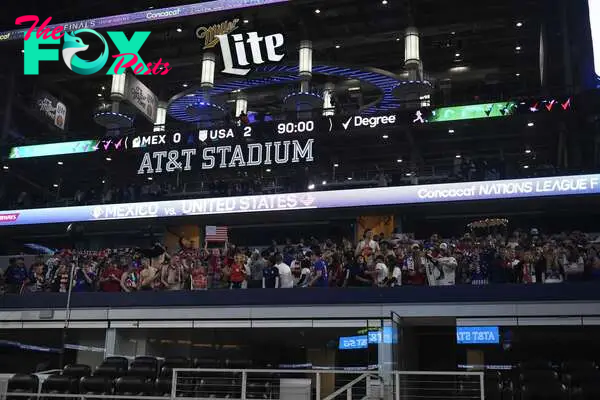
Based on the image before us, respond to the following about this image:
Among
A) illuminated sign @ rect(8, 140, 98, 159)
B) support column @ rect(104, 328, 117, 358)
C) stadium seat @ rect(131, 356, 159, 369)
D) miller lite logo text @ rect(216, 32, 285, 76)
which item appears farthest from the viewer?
illuminated sign @ rect(8, 140, 98, 159)

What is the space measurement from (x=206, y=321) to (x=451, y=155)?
53.1 ft

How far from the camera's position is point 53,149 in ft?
86.7

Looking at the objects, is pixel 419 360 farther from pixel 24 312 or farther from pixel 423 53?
pixel 423 53

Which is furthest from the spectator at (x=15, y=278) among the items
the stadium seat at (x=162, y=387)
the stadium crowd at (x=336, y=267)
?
the stadium seat at (x=162, y=387)

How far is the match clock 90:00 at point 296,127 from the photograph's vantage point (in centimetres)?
2260

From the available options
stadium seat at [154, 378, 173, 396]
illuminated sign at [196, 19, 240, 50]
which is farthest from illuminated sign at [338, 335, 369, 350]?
illuminated sign at [196, 19, 240, 50]

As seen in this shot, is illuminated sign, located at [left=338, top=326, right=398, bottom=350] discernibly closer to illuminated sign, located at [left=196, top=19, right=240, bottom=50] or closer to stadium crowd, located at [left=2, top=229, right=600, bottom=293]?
stadium crowd, located at [left=2, top=229, right=600, bottom=293]

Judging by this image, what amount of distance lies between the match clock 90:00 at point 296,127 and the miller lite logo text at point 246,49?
8.89 feet

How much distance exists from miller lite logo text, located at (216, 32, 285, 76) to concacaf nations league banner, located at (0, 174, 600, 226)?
546cm

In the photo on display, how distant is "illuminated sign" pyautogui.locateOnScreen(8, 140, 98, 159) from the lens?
25.9m

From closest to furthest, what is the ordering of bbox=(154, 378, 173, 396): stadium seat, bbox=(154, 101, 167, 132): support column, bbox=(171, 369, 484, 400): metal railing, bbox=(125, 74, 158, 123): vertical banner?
bbox=(171, 369, 484, 400): metal railing
bbox=(154, 378, 173, 396): stadium seat
bbox=(125, 74, 158, 123): vertical banner
bbox=(154, 101, 167, 132): support column

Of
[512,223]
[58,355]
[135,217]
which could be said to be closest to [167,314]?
[58,355]

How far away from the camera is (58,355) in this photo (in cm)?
1809

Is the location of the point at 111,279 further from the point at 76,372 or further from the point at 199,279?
the point at 76,372
